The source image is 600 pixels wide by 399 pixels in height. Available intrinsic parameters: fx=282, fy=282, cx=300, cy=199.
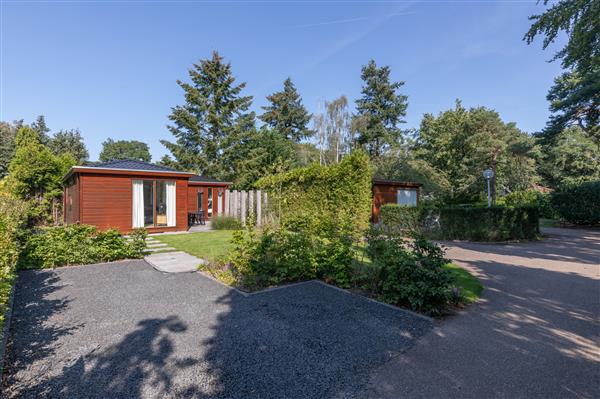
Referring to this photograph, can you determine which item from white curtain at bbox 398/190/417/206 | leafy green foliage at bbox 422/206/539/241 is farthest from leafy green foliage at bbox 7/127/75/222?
white curtain at bbox 398/190/417/206

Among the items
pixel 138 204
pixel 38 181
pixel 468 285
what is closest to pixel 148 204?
pixel 138 204

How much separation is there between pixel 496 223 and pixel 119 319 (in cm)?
1132

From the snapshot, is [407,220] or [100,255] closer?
[100,255]

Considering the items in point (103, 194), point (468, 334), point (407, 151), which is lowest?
point (468, 334)

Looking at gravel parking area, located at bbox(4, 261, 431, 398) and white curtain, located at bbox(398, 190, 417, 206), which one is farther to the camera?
white curtain, located at bbox(398, 190, 417, 206)

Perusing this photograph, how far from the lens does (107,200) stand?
1105cm

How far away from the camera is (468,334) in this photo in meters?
3.06

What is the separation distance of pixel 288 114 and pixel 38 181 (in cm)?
2490

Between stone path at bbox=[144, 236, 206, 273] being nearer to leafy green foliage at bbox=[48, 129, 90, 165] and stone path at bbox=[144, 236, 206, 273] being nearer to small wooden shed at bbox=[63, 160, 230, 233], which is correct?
small wooden shed at bbox=[63, 160, 230, 233]

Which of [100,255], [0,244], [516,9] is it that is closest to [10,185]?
[100,255]

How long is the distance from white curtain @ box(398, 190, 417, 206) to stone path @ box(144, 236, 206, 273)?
1314 cm

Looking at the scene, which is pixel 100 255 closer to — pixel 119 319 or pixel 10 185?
pixel 119 319

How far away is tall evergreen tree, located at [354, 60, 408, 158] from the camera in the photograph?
29.8 metres

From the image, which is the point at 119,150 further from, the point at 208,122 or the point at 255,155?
the point at 255,155
